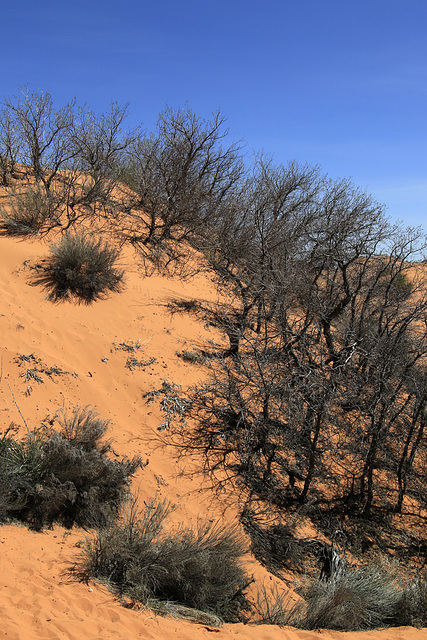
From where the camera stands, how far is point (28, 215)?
33.9 ft

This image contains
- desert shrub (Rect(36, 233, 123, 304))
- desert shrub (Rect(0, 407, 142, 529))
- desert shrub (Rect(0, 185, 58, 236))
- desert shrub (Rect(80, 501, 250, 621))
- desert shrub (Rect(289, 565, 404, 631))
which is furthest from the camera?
desert shrub (Rect(0, 185, 58, 236))

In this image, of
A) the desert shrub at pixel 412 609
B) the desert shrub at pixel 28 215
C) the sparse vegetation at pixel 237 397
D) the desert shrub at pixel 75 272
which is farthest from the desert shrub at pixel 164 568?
the desert shrub at pixel 28 215

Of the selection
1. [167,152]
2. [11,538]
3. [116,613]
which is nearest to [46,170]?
[167,152]

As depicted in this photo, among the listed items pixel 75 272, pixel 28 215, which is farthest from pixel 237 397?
pixel 28 215

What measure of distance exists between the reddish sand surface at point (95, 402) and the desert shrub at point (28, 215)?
535 mm

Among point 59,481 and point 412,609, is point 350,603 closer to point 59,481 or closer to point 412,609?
point 412,609

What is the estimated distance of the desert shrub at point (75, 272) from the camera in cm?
863

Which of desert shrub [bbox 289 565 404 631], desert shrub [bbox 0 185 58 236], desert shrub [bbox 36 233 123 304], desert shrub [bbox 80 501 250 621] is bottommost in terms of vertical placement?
desert shrub [bbox 80 501 250 621]

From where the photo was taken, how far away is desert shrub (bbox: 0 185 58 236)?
32.9ft

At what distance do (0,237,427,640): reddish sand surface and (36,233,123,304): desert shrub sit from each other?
269 millimetres

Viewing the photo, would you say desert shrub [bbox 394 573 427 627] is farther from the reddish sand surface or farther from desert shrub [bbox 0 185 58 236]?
desert shrub [bbox 0 185 58 236]

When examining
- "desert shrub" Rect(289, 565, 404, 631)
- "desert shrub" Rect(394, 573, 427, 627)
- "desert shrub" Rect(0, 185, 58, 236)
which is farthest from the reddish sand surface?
"desert shrub" Rect(0, 185, 58, 236)

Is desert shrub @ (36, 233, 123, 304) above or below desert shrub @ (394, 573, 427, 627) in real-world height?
above

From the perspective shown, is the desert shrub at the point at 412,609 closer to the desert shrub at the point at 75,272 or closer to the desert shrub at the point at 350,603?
the desert shrub at the point at 350,603
